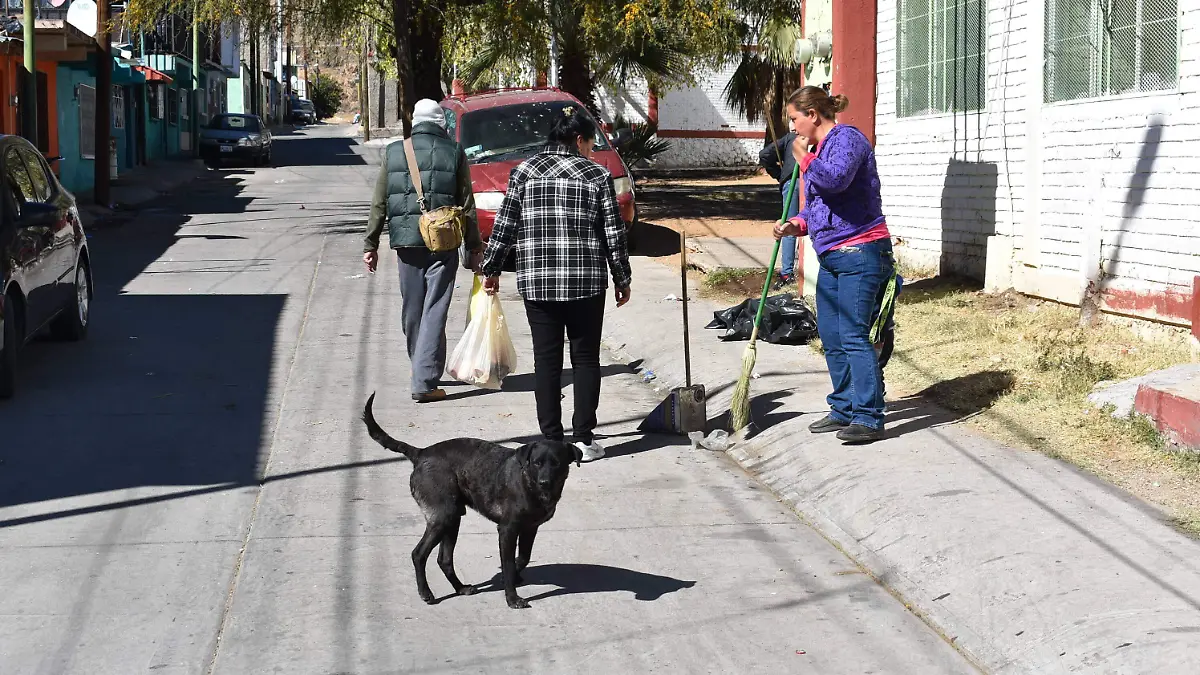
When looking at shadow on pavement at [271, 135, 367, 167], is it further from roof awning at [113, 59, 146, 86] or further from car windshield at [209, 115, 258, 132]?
roof awning at [113, 59, 146, 86]

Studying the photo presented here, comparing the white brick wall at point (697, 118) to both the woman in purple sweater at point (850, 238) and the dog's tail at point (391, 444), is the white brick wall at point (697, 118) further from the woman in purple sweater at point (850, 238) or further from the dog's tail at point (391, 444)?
the dog's tail at point (391, 444)

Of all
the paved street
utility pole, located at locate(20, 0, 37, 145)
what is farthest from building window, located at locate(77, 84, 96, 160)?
the paved street

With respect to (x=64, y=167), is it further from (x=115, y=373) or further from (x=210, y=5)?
(x=115, y=373)

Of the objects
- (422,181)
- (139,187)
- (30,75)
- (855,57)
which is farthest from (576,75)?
(422,181)

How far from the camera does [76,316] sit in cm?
1051

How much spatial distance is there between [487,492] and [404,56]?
16.0 meters

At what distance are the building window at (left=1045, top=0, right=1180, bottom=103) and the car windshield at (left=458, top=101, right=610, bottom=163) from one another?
21.8 ft

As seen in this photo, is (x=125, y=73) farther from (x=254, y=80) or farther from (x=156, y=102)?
(x=254, y=80)

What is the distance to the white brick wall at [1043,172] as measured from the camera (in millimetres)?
9055

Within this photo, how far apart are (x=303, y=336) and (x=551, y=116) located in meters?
6.70

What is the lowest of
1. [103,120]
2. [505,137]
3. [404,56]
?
[505,137]

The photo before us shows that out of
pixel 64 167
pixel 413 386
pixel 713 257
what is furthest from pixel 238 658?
pixel 64 167

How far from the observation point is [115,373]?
31.1ft

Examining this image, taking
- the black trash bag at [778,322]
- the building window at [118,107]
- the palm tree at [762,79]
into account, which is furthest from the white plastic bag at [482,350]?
the building window at [118,107]
